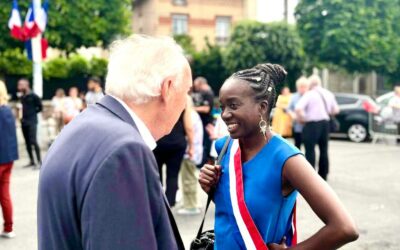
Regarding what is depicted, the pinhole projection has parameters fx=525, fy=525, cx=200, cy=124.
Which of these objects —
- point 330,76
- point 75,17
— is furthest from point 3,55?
point 330,76

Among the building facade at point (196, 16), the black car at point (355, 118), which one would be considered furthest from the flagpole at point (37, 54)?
the building facade at point (196, 16)

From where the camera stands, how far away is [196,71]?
27.1m

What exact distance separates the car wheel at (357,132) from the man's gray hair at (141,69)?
611 inches

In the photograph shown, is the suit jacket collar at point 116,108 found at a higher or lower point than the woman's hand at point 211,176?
higher

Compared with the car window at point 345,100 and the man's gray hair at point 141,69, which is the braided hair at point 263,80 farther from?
the car window at point 345,100

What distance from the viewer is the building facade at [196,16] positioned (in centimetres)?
3775

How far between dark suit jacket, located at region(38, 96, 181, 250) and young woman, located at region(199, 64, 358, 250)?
0.65 m

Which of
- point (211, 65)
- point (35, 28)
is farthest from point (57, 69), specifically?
point (35, 28)

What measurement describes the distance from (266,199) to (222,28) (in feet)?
125

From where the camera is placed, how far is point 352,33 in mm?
25703

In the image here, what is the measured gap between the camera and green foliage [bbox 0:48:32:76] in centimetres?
2092

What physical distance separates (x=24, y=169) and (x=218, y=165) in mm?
9095

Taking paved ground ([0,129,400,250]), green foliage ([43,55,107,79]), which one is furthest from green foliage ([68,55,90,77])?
paved ground ([0,129,400,250])

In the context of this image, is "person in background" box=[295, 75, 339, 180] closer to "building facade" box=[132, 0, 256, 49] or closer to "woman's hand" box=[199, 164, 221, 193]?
"woman's hand" box=[199, 164, 221, 193]
